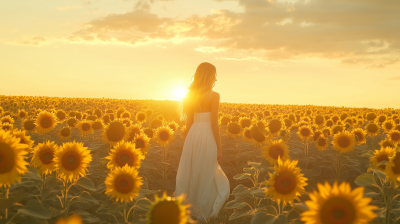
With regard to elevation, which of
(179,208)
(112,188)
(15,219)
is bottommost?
(15,219)

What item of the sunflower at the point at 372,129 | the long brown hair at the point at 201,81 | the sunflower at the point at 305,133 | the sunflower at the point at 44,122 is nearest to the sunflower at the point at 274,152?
the long brown hair at the point at 201,81

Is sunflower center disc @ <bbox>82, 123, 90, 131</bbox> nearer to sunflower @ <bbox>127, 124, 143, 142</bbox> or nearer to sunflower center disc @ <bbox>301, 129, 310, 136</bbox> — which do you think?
sunflower @ <bbox>127, 124, 143, 142</bbox>

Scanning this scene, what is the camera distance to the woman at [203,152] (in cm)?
635

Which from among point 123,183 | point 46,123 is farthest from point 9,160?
point 46,123

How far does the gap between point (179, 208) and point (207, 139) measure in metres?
4.65

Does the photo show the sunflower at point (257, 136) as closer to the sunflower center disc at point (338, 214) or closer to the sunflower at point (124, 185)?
the sunflower at point (124, 185)

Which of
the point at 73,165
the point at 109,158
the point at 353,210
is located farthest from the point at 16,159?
the point at 353,210

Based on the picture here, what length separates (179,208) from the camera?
1961 millimetres

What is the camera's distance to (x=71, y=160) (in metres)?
3.93

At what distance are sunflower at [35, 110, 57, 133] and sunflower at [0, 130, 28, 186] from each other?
6.07m

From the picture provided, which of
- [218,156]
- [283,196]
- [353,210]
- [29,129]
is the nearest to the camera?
[353,210]

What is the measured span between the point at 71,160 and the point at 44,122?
5.35 m

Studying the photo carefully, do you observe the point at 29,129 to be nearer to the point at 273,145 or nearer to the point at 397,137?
the point at 273,145

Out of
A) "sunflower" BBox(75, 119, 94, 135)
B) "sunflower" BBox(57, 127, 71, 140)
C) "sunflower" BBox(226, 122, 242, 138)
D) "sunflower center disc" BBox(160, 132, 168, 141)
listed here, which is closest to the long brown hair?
"sunflower center disc" BBox(160, 132, 168, 141)
